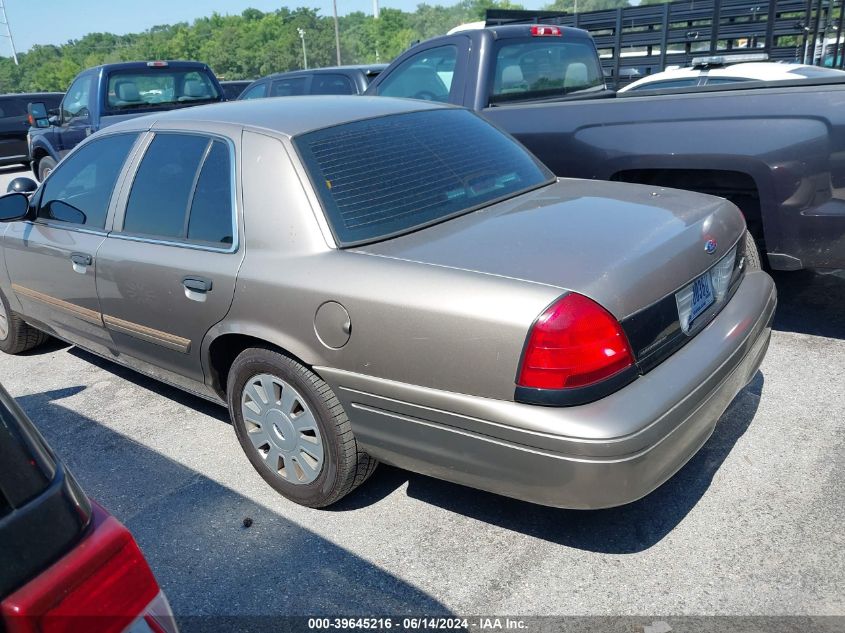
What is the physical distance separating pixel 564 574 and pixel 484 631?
40 cm

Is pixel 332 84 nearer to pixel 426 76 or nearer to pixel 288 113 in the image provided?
pixel 426 76

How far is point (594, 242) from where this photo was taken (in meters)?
2.60

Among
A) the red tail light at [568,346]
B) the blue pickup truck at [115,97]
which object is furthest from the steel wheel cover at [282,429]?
the blue pickup truck at [115,97]

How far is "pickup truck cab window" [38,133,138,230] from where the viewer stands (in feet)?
12.3

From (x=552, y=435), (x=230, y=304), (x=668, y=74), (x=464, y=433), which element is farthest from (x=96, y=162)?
(x=668, y=74)

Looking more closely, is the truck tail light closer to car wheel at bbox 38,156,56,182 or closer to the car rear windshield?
the car rear windshield

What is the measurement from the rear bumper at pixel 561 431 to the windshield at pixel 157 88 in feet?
25.0

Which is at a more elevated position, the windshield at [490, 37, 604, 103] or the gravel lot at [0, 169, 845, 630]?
the windshield at [490, 37, 604, 103]

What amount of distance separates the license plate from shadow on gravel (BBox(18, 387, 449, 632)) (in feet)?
4.42

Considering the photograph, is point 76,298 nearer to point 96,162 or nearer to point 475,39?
point 96,162

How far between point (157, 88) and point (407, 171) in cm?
741

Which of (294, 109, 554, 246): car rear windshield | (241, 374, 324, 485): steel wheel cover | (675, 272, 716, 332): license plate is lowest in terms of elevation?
(241, 374, 324, 485): steel wheel cover

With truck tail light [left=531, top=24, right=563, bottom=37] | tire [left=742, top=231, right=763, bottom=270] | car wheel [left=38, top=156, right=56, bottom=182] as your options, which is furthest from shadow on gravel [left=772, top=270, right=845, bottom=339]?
car wheel [left=38, top=156, right=56, bottom=182]

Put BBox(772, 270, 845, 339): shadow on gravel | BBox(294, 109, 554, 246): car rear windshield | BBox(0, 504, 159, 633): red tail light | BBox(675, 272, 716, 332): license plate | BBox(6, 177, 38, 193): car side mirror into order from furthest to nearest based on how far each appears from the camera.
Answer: BBox(6, 177, 38, 193): car side mirror
BBox(772, 270, 845, 339): shadow on gravel
BBox(294, 109, 554, 246): car rear windshield
BBox(675, 272, 716, 332): license plate
BBox(0, 504, 159, 633): red tail light
